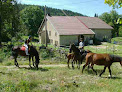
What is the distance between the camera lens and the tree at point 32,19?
53100 millimetres

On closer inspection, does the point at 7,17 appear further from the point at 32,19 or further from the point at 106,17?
the point at 106,17

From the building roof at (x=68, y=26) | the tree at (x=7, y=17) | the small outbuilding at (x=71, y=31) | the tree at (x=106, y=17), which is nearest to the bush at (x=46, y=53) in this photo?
the tree at (x=7, y=17)

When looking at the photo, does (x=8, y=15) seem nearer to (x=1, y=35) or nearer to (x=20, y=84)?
(x=1, y=35)

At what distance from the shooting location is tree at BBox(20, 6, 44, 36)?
174ft

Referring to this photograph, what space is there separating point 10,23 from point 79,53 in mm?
18304

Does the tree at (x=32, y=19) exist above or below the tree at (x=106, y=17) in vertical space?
below

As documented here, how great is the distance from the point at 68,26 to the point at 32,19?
2481 centimetres

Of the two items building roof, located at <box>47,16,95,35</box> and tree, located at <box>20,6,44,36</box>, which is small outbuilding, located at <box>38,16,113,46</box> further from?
tree, located at <box>20,6,44,36</box>

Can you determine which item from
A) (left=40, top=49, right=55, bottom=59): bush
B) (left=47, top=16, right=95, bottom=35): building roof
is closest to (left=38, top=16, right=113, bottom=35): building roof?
(left=47, top=16, right=95, bottom=35): building roof

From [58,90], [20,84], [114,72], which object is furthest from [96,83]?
[20,84]

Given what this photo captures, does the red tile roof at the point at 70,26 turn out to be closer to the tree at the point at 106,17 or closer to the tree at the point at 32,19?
the tree at the point at 32,19

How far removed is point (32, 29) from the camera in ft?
174

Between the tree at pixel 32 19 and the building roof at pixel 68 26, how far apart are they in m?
19.3

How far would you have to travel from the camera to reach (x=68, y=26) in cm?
3388
